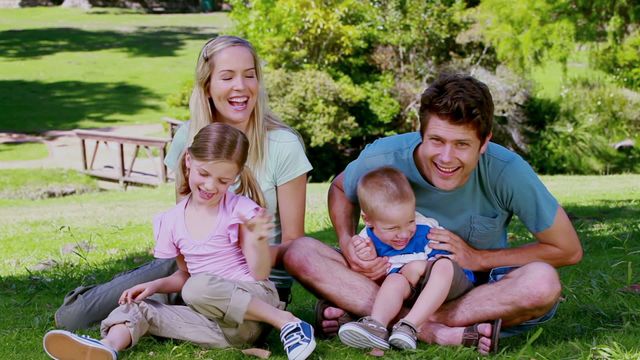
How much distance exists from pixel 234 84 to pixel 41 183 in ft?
36.9

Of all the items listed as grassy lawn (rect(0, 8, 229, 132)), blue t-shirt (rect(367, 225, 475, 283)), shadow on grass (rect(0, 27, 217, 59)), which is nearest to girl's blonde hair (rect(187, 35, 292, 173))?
blue t-shirt (rect(367, 225, 475, 283))

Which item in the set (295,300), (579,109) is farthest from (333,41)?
(295,300)

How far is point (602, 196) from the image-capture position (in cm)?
973

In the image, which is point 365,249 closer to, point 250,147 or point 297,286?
point 250,147

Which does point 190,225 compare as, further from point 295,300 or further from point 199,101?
point 295,300

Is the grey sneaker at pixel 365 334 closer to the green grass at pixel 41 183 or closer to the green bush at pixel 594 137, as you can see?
the green grass at pixel 41 183

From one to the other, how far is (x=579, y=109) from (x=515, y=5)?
413 centimetres

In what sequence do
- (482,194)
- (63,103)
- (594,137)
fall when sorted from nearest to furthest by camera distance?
(482,194) < (594,137) < (63,103)

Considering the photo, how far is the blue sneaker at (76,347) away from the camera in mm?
3348

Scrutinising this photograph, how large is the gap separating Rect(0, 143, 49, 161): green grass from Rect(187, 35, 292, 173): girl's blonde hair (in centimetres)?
1371

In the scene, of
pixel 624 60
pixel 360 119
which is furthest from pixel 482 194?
pixel 360 119

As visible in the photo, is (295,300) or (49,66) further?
(49,66)

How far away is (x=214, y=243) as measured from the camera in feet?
12.1

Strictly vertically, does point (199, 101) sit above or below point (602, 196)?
above
